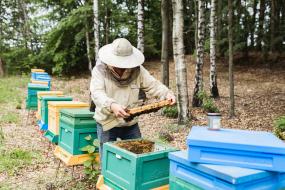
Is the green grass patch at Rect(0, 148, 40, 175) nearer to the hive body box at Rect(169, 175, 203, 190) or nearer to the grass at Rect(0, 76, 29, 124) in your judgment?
the grass at Rect(0, 76, 29, 124)

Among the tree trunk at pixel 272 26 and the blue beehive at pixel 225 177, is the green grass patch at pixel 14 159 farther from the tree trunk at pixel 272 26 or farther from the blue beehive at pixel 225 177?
the tree trunk at pixel 272 26

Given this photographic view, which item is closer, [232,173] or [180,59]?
[232,173]

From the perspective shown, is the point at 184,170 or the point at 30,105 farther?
the point at 30,105

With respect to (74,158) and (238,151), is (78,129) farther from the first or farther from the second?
(238,151)

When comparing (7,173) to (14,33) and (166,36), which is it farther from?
(14,33)

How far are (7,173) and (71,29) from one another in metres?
15.8

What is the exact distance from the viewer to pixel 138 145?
14.3 feet

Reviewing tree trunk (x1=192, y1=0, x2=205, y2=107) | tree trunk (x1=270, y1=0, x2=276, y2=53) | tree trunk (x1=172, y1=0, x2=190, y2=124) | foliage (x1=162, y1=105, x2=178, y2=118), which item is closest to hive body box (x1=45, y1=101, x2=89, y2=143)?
tree trunk (x1=172, y1=0, x2=190, y2=124)

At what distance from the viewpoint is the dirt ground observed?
6.59 m

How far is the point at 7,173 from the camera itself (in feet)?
22.7

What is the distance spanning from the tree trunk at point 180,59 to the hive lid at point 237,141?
6.40 meters

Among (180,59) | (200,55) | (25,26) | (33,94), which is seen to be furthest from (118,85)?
(25,26)

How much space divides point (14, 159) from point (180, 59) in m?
4.70

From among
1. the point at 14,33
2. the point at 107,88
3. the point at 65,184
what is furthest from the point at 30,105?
the point at 14,33
